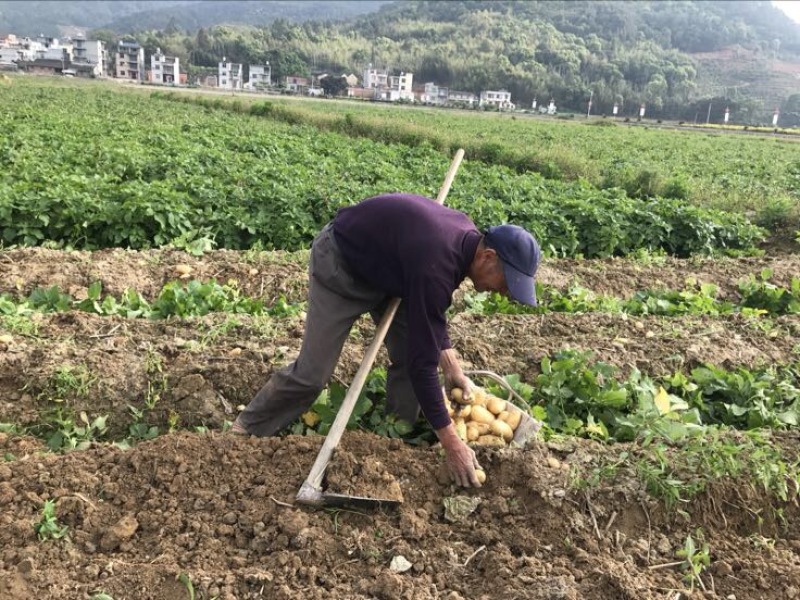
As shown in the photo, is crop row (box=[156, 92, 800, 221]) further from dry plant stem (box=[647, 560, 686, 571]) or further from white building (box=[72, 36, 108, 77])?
A: white building (box=[72, 36, 108, 77])

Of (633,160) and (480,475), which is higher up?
(633,160)

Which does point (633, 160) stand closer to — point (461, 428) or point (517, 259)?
point (461, 428)

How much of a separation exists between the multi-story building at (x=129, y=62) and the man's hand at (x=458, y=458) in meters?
107

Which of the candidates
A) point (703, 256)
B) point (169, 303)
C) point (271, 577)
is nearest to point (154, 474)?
point (271, 577)

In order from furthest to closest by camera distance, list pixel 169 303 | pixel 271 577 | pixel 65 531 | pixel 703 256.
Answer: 1. pixel 703 256
2. pixel 169 303
3. pixel 65 531
4. pixel 271 577

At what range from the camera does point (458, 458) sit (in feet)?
10.6

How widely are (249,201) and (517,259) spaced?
21.9 feet

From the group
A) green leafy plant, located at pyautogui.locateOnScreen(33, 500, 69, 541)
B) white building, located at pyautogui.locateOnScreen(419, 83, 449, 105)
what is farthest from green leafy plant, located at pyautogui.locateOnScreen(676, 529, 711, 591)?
white building, located at pyautogui.locateOnScreen(419, 83, 449, 105)

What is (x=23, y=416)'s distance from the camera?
407 cm

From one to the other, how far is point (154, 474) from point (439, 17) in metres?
215

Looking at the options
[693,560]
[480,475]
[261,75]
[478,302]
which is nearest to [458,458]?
[480,475]

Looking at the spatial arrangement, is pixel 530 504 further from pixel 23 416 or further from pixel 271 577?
pixel 23 416

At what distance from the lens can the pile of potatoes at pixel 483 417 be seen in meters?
3.81

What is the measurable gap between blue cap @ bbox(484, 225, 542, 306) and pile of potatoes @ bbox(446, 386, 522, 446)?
1.06 m
